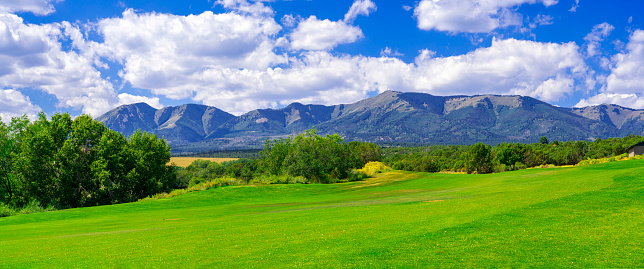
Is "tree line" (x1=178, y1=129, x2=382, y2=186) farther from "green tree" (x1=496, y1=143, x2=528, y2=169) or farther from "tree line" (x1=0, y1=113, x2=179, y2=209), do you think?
"green tree" (x1=496, y1=143, x2=528, y2=169)

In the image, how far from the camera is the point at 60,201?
4575cm

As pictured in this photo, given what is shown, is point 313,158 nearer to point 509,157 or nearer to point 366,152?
point 366,152

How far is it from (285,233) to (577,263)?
33.7ft

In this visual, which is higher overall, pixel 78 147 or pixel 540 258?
pixel 78 147

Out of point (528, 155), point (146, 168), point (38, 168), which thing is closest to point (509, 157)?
point (528, 155)

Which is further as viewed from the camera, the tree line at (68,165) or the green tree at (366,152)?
the green tree at (366,152)

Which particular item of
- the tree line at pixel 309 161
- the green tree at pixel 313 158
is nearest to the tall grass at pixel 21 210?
the tree line at pixel 309 161

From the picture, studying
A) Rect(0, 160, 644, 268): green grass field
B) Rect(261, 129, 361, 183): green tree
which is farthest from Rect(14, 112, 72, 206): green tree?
Rect(261, 129, 361, 183): green tree

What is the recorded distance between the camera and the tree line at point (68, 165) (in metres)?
45.0

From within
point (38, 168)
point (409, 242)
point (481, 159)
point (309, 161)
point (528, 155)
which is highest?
point (38, 168)

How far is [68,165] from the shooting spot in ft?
154

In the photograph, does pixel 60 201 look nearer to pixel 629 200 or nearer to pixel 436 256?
pixel 436 256

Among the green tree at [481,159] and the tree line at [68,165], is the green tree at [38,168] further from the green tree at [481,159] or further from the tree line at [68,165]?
the green tree at [481,159]

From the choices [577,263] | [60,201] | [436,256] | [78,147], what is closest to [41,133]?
[78,147]
